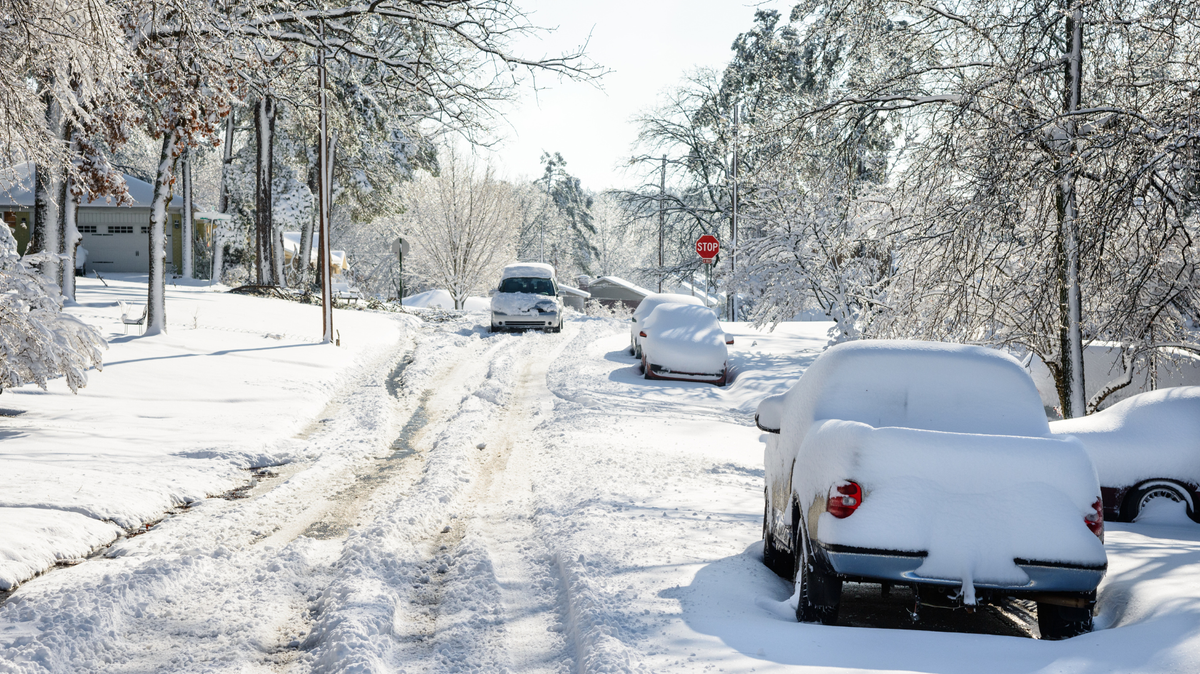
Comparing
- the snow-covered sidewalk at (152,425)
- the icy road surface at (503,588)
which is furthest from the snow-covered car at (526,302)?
the icy road surface at (503,588)

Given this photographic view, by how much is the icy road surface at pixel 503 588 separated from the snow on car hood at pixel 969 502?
472 mm

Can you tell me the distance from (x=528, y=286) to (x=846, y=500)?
22283 millimetres

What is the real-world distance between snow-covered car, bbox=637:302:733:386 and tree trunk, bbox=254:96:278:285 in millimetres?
18362

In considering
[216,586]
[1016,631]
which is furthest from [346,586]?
[1016,631]

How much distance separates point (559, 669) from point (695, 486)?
458 centimetres

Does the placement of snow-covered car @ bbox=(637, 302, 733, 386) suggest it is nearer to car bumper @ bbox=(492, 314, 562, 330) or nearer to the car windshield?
car bumper @ bbox=(492, 314, 562, 330)

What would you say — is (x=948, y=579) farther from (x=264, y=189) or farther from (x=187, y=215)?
(x=187, y=215)

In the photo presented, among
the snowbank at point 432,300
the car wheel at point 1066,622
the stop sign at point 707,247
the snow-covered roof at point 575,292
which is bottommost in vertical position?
the car wheel at point 1066,622

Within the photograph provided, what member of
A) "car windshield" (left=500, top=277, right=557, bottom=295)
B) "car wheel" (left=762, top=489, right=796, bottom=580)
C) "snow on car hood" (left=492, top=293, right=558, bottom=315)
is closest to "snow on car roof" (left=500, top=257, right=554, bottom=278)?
"car windshield" (left=500, top=277, right=557, bottom=295)

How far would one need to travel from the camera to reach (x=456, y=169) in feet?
150

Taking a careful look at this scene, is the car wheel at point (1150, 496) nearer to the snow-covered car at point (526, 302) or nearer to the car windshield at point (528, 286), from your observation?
the snow-covered car at point (526, 302)

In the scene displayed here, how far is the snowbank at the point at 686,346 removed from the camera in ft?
56.3

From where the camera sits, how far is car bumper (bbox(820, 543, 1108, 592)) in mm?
4480

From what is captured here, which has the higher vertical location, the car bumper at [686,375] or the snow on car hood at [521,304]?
the snow on car hood at [521,304]
